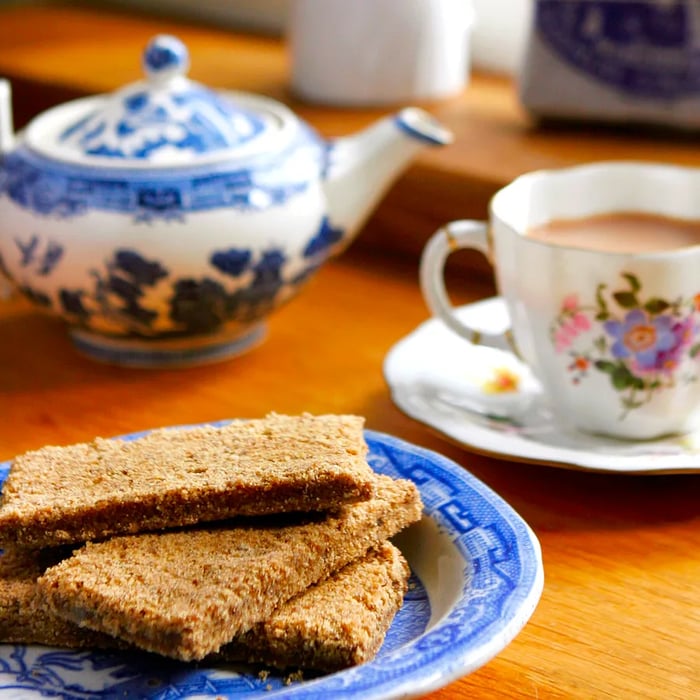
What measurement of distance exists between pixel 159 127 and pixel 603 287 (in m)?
0.37

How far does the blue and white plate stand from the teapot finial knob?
0.42 m

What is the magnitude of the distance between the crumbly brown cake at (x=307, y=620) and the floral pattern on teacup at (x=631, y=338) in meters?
0.21

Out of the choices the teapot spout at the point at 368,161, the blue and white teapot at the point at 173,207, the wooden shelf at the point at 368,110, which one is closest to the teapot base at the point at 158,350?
the blue and white teapot at the point at 173,207

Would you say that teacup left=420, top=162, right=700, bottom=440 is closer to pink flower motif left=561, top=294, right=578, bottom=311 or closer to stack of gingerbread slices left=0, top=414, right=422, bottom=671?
pink flower motif left=561, top=294, right=578, bottom=311

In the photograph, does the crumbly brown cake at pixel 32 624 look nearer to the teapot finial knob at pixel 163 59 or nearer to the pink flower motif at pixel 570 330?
the pink flower motif at pixel 570 330

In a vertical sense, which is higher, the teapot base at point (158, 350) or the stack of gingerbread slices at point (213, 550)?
the stack of gingerbread slices at point (213, 550)

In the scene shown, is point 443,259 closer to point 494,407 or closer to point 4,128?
point 494,407

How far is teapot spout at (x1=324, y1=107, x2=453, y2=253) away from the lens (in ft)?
2.96

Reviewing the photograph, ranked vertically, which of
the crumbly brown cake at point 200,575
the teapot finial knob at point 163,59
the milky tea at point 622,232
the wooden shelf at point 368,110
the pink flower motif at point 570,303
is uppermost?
the teapot finial knob at point 163,59

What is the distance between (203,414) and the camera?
2.73ft

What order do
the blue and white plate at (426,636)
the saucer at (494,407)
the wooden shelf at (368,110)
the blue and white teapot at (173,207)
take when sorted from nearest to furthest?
the blue and white plate at (426,636)
the saucer at (494,407)
the blue and white teapot at (173,207)
the wooden shelf at (368,110)

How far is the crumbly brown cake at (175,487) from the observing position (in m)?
0.56

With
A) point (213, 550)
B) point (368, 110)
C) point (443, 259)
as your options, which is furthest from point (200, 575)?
point (368, 110)

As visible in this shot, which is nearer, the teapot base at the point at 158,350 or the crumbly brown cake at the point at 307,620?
the crumbly brown cake at the point at 307,620
